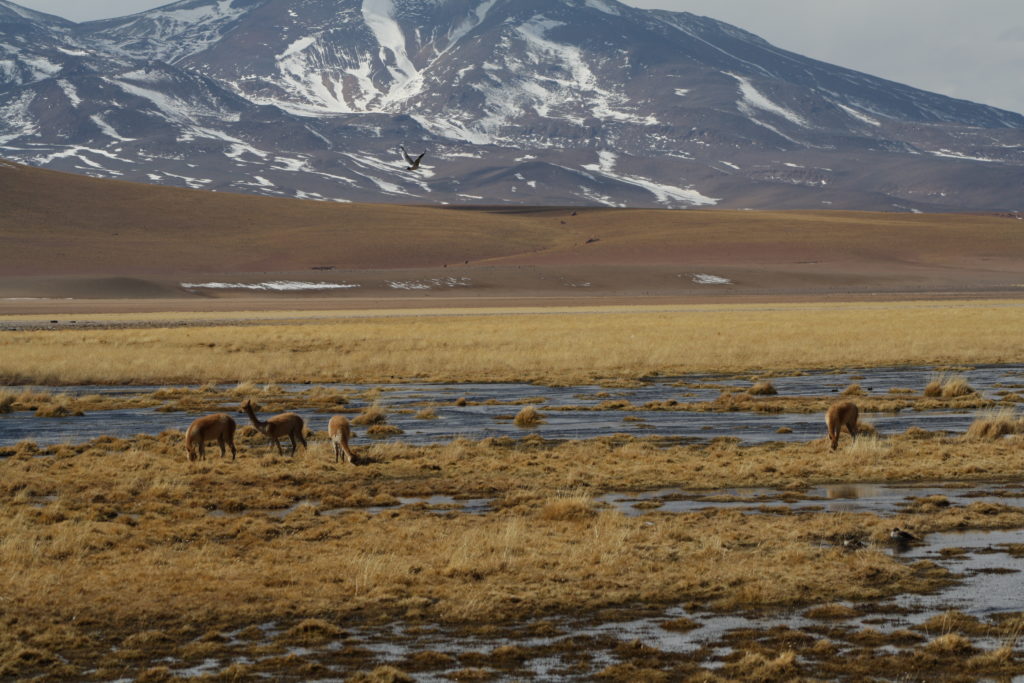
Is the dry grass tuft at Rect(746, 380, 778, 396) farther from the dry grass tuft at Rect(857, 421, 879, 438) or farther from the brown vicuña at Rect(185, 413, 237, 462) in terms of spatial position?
the brown vicuña at Rect(185, 413, 237, 462)

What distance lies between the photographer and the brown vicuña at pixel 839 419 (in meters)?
22.5

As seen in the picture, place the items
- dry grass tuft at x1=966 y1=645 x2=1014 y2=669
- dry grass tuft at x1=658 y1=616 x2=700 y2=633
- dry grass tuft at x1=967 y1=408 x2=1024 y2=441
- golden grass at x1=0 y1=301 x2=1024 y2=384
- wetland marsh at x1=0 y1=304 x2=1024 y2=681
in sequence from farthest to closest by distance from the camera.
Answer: golden grass at x1=0 y1=301 x2=1024 y2=384
dry grass tuft at x1=967 y1=408 x2=1024 y2=441
dry grass tuft at x1=658 y1=616 x2=700 y2=633
wetland marsh at x1=0 y1=304 x2=1024 y2=681
dry grass tuft at x1=966 y1=645 x2=1014 y2=669

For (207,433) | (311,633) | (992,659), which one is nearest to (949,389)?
(207,433)

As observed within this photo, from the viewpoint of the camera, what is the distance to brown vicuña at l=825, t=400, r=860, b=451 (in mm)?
22469

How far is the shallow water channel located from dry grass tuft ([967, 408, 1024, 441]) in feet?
3.45

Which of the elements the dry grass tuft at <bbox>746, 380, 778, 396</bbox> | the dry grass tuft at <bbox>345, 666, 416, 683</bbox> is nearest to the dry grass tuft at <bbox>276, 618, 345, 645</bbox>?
the dry grass tuft at <bbox>345, 666, 416, 683</bbox>

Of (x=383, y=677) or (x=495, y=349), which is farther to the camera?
(x=495, y=349)

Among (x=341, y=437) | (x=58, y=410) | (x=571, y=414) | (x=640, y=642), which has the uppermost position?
(x=341, y=437)

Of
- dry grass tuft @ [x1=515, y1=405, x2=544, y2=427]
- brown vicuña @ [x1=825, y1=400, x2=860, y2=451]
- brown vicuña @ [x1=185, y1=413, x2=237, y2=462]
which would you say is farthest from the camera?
dry grass tuft @ [x1=515, y1=405, x2=544, y2=427]

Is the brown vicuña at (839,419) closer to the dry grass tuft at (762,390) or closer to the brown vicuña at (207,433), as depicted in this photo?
the brown vicuña at (207,433)

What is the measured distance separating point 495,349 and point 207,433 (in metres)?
29.2

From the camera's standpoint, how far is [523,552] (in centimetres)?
1497

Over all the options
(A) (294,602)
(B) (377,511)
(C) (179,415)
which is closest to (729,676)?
(A) (294,602)

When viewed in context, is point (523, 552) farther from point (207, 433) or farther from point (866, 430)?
point (866, 430)
